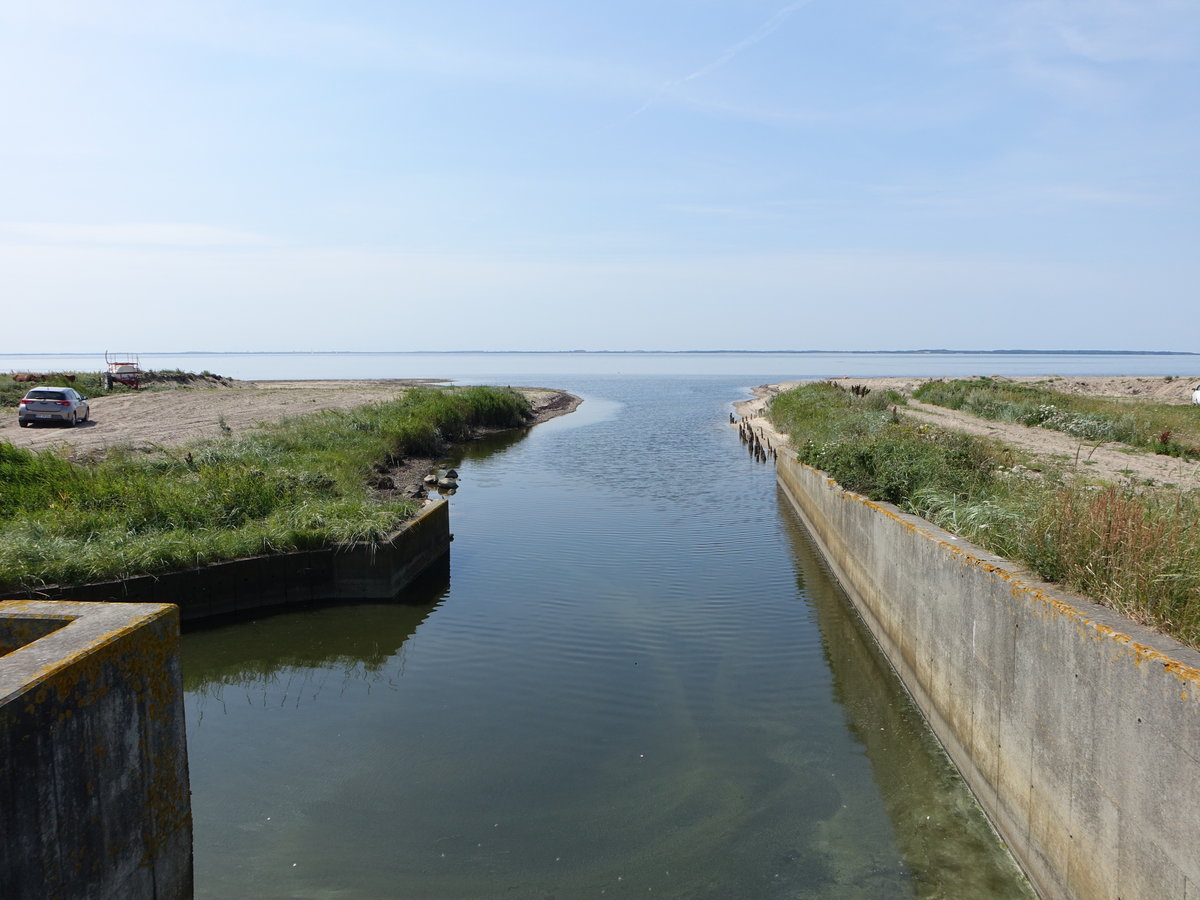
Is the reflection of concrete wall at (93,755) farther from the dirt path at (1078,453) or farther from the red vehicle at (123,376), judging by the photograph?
the red vehicle at (123,376)

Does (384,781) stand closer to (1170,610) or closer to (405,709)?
(405,709)

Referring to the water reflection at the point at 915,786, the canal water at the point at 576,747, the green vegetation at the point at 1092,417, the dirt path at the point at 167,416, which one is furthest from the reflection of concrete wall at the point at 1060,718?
the dirt path at the point at 167,416

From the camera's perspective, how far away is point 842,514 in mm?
14164

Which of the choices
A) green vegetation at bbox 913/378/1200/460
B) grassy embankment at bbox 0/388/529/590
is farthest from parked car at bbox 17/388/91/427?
green vegetation at bbox 913/378/1200/460

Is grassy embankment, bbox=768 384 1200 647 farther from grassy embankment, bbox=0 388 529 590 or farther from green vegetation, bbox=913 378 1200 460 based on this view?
green vegetation, bbox=913 378 1200 460

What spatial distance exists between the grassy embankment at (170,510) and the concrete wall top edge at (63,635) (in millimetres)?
6272

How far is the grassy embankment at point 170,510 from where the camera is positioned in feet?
36.7

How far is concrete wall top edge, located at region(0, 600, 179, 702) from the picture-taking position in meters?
4.03

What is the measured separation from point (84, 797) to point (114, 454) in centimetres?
1589

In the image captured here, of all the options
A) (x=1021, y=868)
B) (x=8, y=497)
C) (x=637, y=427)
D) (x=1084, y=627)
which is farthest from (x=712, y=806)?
(x=637, y=427)

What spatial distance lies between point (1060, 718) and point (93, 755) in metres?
5.64

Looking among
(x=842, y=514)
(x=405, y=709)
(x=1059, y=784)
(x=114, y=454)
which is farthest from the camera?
(x=114, y=454)

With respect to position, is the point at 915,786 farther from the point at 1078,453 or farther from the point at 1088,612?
the point at 1078,453

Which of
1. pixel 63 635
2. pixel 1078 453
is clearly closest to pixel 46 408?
pixel 63 635
